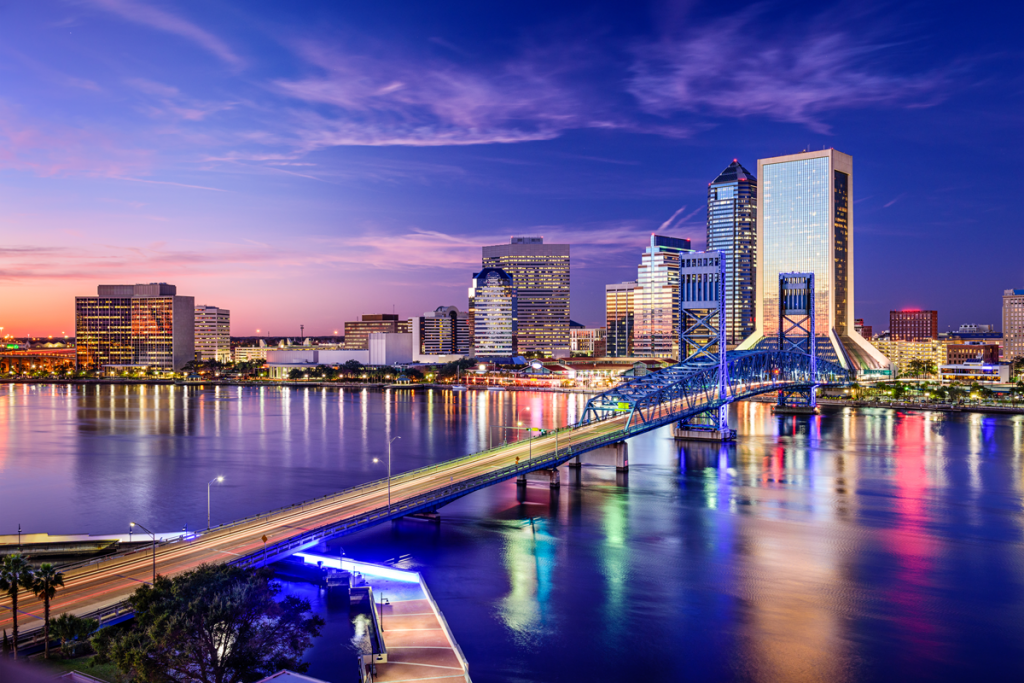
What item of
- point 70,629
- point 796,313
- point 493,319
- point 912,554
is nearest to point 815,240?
point 796,313

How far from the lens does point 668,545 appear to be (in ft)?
107

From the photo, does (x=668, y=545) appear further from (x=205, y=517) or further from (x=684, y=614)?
(x=205, y=517)

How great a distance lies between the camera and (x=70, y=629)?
58.2ft

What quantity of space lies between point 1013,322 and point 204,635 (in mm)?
200364

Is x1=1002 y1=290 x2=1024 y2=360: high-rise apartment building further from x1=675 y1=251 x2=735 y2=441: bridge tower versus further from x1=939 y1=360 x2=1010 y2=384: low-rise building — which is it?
x1=675 y1=251 x2=735 y2=441: bridge tower

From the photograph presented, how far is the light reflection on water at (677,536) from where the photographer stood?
22109 mm

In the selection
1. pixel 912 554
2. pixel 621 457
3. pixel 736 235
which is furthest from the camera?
pixel 736 235

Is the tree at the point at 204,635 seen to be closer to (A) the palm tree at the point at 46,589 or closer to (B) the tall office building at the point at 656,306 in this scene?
(A) the palm tree at the point at 46,589

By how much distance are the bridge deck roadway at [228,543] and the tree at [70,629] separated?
3.59 ft

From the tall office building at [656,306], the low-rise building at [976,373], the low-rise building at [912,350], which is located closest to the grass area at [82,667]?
the low-rise building at [976,373]

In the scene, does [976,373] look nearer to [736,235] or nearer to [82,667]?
[736,235]

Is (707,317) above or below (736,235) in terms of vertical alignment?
below

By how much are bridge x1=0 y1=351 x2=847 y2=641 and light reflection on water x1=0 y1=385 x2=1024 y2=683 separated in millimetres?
1905

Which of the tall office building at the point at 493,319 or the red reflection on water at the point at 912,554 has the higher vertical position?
the tall office building at the point at 493,319
